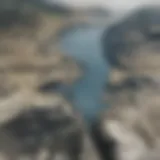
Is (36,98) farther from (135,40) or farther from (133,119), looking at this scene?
(135,40)

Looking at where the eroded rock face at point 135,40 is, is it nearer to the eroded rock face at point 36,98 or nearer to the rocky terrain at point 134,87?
the rocky terrain at point 134,87

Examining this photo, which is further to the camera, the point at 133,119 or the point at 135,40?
the point at 135,40

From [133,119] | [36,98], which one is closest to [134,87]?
[133,119]

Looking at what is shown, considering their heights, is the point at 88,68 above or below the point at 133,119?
above

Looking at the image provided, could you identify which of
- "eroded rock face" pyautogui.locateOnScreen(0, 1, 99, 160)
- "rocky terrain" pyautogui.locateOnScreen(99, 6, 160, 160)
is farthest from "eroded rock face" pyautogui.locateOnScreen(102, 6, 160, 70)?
"eroded rock face" pyautogui.locateOnScreen(0, 1, 99, 160)

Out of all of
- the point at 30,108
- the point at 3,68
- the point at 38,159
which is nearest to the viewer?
the point at 38,159

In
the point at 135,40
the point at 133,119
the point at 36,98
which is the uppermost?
the point at 135,40

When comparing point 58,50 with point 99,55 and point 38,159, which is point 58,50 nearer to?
point 99,55

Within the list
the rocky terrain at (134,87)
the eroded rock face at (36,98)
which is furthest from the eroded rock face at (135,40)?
the eroded rock face at (36,98)

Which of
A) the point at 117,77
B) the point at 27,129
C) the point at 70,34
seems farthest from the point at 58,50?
the point at 27,129
